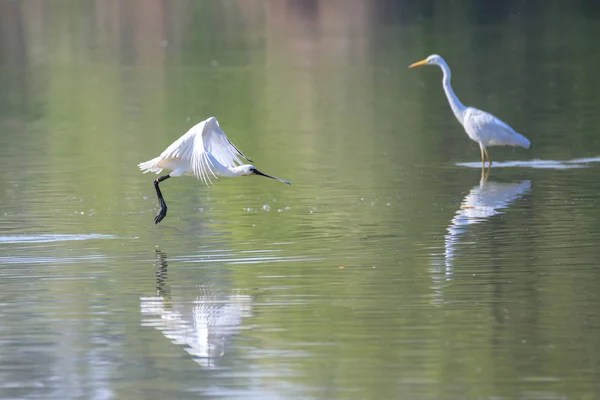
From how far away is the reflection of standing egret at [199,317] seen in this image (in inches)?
405

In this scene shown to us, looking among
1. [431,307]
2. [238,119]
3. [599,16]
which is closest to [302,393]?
[431,307]

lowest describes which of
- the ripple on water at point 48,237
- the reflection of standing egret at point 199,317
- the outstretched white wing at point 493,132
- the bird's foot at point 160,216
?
the reflection of standing egret at point 199,317

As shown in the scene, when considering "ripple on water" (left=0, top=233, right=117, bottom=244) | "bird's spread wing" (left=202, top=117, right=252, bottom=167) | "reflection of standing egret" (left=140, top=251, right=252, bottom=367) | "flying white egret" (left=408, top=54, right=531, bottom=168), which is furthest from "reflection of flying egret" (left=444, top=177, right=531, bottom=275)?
"ripple on water" (left=0, top=233, right=117, bottom=244)

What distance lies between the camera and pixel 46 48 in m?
55.1

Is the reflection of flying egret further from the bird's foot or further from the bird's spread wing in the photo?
the bird's foot

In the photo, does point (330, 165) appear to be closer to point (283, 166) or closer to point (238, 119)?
point (283, 166)

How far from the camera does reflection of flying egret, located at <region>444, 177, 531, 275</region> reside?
14887 millimetres

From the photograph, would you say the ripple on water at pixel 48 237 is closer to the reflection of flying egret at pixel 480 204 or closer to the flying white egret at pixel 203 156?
the flying white egret at pixel 203 156

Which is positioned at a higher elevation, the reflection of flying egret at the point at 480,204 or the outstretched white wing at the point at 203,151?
the outstretched white wing at the point at 203,151

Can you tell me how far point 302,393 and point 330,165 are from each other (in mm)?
13395

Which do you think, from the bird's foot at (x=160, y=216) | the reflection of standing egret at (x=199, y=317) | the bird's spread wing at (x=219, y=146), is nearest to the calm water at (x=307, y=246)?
the reflection of standing egret at (x=199, y=317)

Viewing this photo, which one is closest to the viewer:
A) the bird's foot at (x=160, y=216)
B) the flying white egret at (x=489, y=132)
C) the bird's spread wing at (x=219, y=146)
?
the bird's spread wing at (x=219, y=146)

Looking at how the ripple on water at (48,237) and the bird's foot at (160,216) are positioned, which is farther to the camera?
the bird's foot at (160,216)

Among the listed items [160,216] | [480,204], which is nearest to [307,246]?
[160,216]
